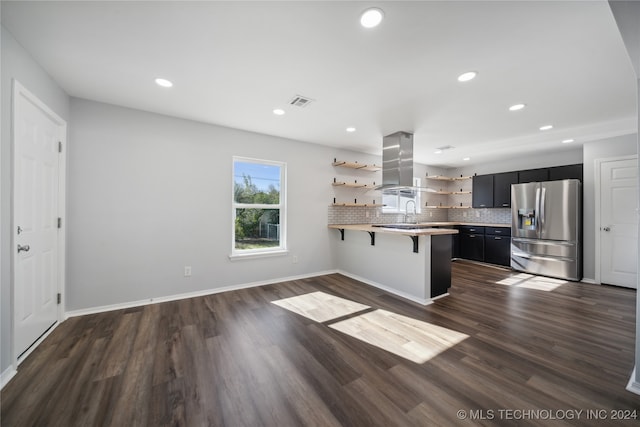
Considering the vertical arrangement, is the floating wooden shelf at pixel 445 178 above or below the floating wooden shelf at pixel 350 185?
above

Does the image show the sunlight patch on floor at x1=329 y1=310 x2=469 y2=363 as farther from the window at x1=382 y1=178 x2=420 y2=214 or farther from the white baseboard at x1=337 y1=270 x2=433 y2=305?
the window at x1=382 y1=178 x2=420 y2=214

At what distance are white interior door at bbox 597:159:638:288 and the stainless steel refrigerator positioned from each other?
29 centimetres

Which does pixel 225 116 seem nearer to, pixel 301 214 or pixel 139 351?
pixel 301 214

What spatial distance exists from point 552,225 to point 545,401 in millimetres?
4112

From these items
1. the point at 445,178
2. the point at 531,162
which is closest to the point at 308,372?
the point at 445,178

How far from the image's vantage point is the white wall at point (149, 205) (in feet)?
9.04

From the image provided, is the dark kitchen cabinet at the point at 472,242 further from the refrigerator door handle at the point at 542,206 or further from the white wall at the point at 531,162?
the white wall at the point at 531,162

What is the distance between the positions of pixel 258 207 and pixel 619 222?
5.80 metres

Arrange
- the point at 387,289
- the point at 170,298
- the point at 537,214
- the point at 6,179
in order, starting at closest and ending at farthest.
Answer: the point at 6,179 < the point at 170,298 < the point at 387,289 < the point at 537,214

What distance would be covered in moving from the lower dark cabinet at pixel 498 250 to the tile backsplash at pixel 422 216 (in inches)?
33.7

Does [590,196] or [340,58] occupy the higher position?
[340,58]

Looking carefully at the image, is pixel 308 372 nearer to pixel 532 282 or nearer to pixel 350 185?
pixel 350 185

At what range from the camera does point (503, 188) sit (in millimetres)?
5379

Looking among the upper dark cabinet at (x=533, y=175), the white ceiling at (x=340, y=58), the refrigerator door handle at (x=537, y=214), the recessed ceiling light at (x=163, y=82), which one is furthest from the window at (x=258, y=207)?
the upper dark cabinet at (x=533, y=175)
